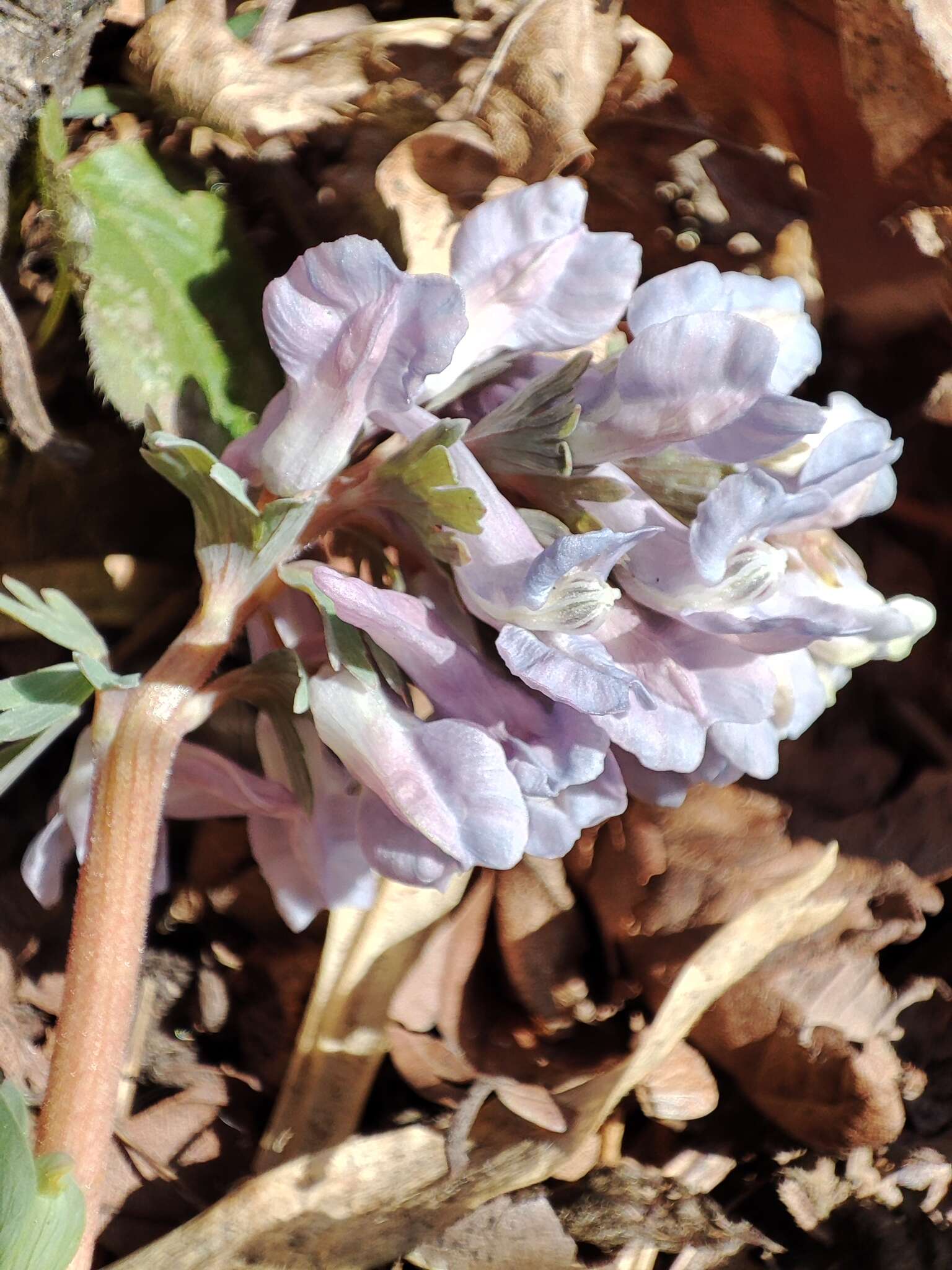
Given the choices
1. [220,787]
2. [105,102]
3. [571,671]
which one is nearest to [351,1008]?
[220,787]

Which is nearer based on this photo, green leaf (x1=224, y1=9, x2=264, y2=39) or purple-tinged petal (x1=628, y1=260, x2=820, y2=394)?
purple-tinged petal (x1=628, y1=260, x2=820, y2=394)

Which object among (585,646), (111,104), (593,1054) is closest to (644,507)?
(585,646)

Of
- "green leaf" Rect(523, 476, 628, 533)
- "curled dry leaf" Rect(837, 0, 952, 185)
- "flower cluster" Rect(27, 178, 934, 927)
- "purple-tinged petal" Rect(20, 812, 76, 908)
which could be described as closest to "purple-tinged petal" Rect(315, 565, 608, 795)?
"flower cluster" Rect(27, 178, 934, 927)

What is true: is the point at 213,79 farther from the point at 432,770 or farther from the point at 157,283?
the point at 432,770

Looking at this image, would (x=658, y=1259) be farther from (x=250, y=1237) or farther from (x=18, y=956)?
(x=18, y=956)

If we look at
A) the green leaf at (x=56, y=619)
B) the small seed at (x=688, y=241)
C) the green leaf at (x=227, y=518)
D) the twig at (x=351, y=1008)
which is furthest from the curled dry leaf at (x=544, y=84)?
the twig at (x=351, y=1008)

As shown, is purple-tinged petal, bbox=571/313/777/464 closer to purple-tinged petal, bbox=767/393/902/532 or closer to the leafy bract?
purple-tinged petal, bbox=767/393/902/532
